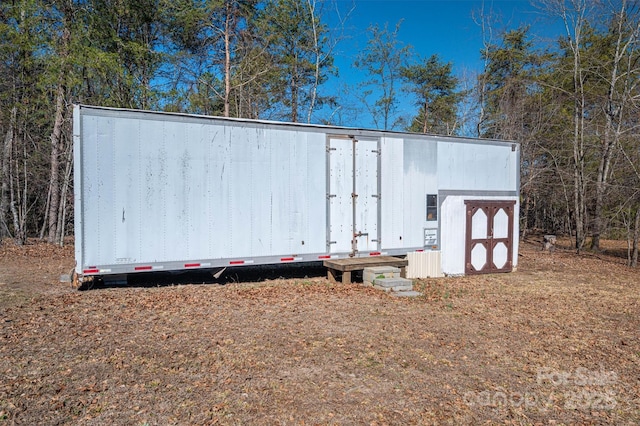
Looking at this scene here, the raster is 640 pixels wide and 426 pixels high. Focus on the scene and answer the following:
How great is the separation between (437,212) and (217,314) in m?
6.04

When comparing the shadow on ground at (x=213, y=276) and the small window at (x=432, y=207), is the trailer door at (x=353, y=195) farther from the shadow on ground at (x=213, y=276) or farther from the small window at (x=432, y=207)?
the shadow on ground at (x=213, y=276)

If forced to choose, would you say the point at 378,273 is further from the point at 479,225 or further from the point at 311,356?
the point at 311,356

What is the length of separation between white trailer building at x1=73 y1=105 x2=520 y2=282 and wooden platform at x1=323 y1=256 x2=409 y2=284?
206mm

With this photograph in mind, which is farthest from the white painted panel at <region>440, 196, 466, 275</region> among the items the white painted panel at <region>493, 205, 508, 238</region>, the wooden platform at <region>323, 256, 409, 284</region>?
the wooden platform at <region>323, 256, 409, 284</region>

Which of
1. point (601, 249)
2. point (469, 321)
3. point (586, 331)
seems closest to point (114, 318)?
point (469, 321)

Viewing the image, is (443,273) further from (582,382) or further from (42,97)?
(42,97)

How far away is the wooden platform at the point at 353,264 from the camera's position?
894 centimetres

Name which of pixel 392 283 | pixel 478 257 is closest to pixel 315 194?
Answer: pixel 392 283

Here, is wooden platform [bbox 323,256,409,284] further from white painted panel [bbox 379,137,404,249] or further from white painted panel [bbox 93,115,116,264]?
white painted panel [bbox 93,115,116,264]

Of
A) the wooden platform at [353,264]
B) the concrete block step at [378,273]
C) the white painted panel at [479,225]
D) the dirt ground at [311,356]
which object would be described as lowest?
the dirt ground at [311,356]

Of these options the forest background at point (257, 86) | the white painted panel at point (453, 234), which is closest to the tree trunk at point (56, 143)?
the forest background at point (257, 86)

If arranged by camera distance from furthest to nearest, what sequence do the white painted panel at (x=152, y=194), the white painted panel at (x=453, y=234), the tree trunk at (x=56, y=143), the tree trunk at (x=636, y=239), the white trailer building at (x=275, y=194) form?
the tree trunk at (x=56, y=143) → the tree trunk at (x=636, y=239) → the white painted panel at (x=453, y=234) → the white painted panel at (x=152, y=194) → the white trailer building at (x=275, y=194)

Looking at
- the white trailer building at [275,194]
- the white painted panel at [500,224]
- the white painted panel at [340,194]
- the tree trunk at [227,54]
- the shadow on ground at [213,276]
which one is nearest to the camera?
the white trailer building at [275,194]

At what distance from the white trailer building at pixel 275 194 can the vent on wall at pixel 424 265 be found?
175 mm
